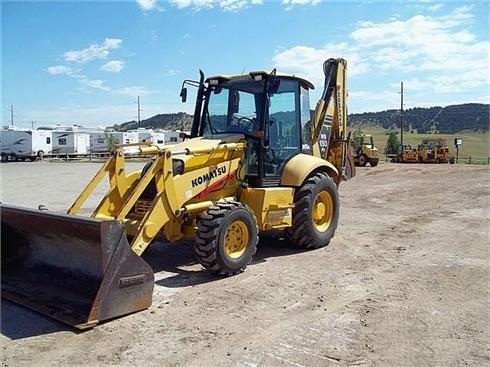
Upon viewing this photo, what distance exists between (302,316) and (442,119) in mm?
92154

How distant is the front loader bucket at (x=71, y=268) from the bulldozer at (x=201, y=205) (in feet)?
0.04

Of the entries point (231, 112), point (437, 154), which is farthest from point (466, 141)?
point (231, 112)

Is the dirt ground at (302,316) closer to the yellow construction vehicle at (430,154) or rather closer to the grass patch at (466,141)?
the yellow construction vehicle at (430,154)

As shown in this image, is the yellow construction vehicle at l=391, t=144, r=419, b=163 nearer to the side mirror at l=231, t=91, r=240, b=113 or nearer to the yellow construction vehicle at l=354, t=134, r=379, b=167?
the yellow construction vehicle at l=354, t=134, r=379, b=167

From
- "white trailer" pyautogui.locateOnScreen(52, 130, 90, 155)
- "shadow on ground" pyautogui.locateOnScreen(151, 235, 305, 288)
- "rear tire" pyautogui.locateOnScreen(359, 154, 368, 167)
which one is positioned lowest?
"shadow on ground" pyautogui.locateOnScreen(151, 235, 305, 288)

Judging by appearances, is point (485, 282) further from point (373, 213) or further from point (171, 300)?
point (373, 213)

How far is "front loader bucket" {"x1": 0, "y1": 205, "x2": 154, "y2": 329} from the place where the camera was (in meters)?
4.73

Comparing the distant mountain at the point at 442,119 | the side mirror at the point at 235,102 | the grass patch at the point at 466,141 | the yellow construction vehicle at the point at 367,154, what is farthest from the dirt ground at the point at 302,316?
the distant mountain at the point at 442,119

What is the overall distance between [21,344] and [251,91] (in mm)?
4673

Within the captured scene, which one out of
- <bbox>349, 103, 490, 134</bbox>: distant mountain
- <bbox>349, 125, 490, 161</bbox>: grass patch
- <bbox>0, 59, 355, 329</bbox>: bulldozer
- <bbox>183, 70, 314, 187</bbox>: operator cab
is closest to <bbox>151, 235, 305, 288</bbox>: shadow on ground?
<bbox>0, 59, 355, 329</bbox>: bulldozer

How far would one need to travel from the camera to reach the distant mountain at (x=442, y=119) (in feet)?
267

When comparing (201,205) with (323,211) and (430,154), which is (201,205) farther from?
(430,154)

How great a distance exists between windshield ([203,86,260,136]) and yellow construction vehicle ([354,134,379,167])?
25.3 metres

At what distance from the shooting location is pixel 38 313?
4988mm
